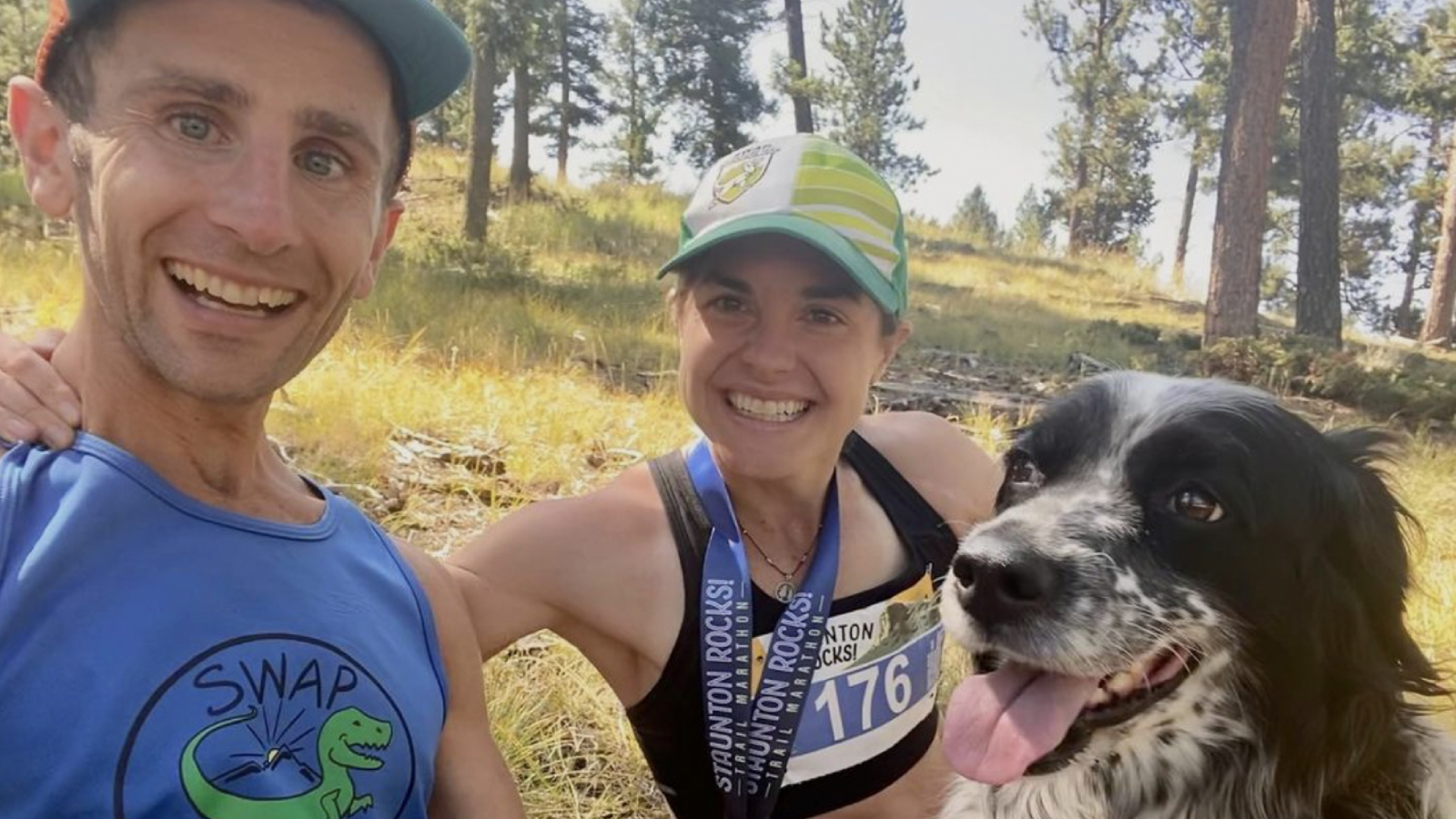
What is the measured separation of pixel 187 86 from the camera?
4.98 ft

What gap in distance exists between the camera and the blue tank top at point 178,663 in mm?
1334

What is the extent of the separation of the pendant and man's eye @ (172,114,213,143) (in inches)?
62.1

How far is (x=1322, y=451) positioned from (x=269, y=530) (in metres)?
2.07

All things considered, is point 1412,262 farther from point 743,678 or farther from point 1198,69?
point 743,678

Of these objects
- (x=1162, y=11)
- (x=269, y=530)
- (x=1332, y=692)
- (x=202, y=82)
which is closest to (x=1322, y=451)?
(x=1332, y=692)

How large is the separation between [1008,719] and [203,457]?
1542 millimetres

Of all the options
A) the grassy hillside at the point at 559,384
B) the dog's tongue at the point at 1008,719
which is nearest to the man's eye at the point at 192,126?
the dog's tongue at the point at 1008,719

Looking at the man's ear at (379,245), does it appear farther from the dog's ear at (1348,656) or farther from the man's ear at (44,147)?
the dog's ear at (1348,656)

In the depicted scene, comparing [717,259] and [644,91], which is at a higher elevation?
[644,91]

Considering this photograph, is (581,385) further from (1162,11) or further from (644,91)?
(1162,11)

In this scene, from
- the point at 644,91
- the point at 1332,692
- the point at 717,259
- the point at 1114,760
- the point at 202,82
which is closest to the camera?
the point at 202,82

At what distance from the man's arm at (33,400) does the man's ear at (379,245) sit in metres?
0.47

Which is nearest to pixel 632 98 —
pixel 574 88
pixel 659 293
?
pixel 574 88

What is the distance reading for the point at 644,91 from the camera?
96.0ft
